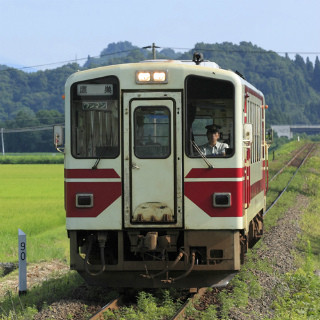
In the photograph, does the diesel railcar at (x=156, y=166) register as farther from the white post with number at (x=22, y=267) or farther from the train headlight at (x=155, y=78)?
the white post with number at (x=22, y=267)

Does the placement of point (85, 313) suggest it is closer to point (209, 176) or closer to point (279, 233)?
point (209, 176)

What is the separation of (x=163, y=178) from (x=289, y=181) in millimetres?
22774

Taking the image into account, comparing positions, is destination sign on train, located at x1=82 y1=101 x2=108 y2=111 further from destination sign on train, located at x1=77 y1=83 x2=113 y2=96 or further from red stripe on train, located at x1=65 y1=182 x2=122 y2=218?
red stripe on train, located at x1=65 y1=182 x2=122 y2=218

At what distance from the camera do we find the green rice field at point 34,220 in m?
16.6

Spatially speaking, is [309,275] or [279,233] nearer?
[309,275]

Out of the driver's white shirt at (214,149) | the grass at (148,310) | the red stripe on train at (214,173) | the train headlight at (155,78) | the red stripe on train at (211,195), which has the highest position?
the train headlight at (155,78)

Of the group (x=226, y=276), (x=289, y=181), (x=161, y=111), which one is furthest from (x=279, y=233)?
(x=289, y=181)

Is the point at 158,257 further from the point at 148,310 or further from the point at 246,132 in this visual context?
the point at 246,132

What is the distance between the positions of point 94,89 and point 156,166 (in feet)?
4.14

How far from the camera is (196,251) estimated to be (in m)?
9.53

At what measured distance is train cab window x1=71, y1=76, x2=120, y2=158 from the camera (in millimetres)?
9422

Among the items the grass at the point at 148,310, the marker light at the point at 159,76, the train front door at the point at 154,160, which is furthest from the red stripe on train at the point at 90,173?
the grass at the point at 148,310

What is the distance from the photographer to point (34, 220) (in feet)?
74.4

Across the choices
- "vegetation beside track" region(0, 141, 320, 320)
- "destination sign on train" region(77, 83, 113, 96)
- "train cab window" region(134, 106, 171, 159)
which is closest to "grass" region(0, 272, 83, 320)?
"vegetation beside track" region(0, 141, 320, 320)
